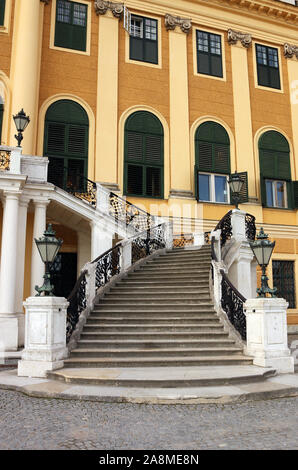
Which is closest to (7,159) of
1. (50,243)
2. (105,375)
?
(50,243)

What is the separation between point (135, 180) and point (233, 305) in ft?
28.1

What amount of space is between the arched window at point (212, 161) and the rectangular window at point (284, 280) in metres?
3.60

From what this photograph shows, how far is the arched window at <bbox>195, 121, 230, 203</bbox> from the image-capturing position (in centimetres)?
1794

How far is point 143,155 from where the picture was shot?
682 inches

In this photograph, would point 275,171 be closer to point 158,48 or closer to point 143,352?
point 158,48

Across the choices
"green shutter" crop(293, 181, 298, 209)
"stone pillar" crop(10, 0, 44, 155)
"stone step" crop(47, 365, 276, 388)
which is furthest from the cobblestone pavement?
"green shutter" crop(293, 181, 298, 209)

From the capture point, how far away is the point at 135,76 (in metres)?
17.8

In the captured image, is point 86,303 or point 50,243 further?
point 86,303

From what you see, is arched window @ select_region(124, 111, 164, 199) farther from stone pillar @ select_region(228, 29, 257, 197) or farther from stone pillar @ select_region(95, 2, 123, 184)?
stone pillar @ select_region(228, 29, 257, 197)

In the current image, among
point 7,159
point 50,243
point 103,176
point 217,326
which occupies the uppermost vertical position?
point 103,176

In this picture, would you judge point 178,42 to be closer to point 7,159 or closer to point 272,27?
point 272,27

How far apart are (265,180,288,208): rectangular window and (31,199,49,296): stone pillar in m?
10.7

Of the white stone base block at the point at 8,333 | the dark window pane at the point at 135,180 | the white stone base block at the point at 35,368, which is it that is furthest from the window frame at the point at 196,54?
the white stone base block at the point at 35,368

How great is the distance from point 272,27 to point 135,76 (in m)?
7.71
